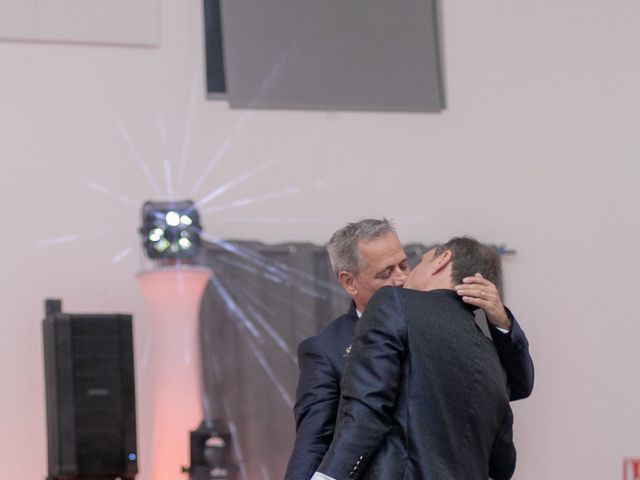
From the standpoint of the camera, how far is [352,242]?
258 centimetres

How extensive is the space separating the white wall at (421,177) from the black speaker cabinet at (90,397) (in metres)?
0.99

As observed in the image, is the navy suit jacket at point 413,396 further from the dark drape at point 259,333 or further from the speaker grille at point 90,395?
the dark drape at point 259,333

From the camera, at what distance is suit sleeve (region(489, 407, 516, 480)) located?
2354mm

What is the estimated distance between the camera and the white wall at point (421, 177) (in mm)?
4688

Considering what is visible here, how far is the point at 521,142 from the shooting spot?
17.7ft

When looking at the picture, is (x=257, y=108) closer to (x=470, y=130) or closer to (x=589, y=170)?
(x=470, y=130)

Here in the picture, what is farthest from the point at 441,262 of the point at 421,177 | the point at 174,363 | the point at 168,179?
the point at 421,177

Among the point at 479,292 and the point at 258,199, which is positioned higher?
the point at 258,199

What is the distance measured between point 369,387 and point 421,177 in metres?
3.28

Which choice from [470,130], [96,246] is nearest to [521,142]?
[470,130]

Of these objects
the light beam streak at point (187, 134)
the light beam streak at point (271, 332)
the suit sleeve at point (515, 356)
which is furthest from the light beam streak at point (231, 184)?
the suit sleeve at point (515, 356)

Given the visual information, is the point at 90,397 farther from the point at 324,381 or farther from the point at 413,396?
the point at 413,396

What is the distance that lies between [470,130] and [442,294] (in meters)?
3.25

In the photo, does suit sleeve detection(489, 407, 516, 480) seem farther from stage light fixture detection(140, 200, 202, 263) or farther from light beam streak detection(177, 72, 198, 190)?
light beam streak detection(177, 72, 198, 190)
